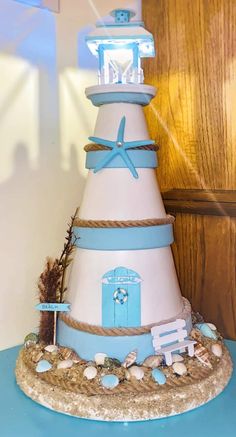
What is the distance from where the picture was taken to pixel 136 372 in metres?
0.85

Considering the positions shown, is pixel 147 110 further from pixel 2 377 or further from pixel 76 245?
pixel 2 377

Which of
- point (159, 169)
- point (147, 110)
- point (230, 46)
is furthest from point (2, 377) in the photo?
point (230, 46)

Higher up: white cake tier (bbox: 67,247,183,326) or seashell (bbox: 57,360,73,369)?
white cake tier (bbox: 67,247,183,326)

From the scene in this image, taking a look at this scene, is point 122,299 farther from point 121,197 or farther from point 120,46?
point 120,46

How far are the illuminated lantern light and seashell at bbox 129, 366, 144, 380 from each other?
1.85 ft

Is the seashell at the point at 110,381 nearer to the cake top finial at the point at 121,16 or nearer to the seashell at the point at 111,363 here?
the seashell at the point at 111,363

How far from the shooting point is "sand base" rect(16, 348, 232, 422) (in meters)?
0.80

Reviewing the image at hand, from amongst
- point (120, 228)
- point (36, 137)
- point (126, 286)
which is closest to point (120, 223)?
point (120, 228)

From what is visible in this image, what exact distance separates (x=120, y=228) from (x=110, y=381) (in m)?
0.28

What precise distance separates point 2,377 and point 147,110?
0.77 metres

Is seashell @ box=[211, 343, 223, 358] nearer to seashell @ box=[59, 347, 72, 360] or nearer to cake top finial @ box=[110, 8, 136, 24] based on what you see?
seashell @ box=[59, 347, 72, 360]

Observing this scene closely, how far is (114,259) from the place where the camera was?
92 cm

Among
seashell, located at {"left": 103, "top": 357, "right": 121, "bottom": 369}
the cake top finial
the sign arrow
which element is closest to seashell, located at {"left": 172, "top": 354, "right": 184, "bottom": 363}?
seashell, located at {"left": 103, "top": 357, "right": 121, "bottom": 369}

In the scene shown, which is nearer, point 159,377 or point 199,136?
point 159,377
